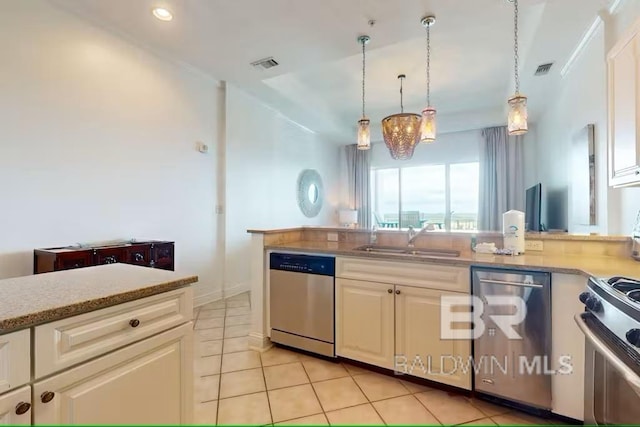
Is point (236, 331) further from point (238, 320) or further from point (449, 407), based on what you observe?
point (449, 407)

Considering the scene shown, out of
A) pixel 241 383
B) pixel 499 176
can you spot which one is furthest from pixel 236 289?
pixel 499 176

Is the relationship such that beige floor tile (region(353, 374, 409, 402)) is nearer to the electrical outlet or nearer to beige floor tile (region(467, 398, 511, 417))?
beige floor tile (region(467, 398, 511, 417))

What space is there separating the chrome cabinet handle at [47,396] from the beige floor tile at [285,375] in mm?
1377

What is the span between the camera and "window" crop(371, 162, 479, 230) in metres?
6.25

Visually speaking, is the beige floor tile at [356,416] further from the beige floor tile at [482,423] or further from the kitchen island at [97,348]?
the kitchen island at [97,348]

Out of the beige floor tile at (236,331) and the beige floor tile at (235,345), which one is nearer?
the beige floor tile at (235,345)

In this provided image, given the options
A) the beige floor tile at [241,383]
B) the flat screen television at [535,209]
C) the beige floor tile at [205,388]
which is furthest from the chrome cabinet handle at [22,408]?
the flat screen television at [535,209]

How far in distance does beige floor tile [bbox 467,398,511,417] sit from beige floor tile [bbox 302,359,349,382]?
836 millimetres

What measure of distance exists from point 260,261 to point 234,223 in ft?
5.79

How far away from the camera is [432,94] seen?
16.2 feet

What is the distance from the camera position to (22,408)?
0.78 meters

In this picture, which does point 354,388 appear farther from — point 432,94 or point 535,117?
point 535,117

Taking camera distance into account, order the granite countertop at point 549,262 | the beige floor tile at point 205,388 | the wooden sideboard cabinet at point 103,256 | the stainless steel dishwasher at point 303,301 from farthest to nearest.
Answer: the stainless steel dishwasher at point 303,301, the wooden sideboard cabinet at point 103,256, the beige floor tile at point 205,388, the granite countertop at point 549,262

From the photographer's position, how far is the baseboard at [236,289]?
402 cm
